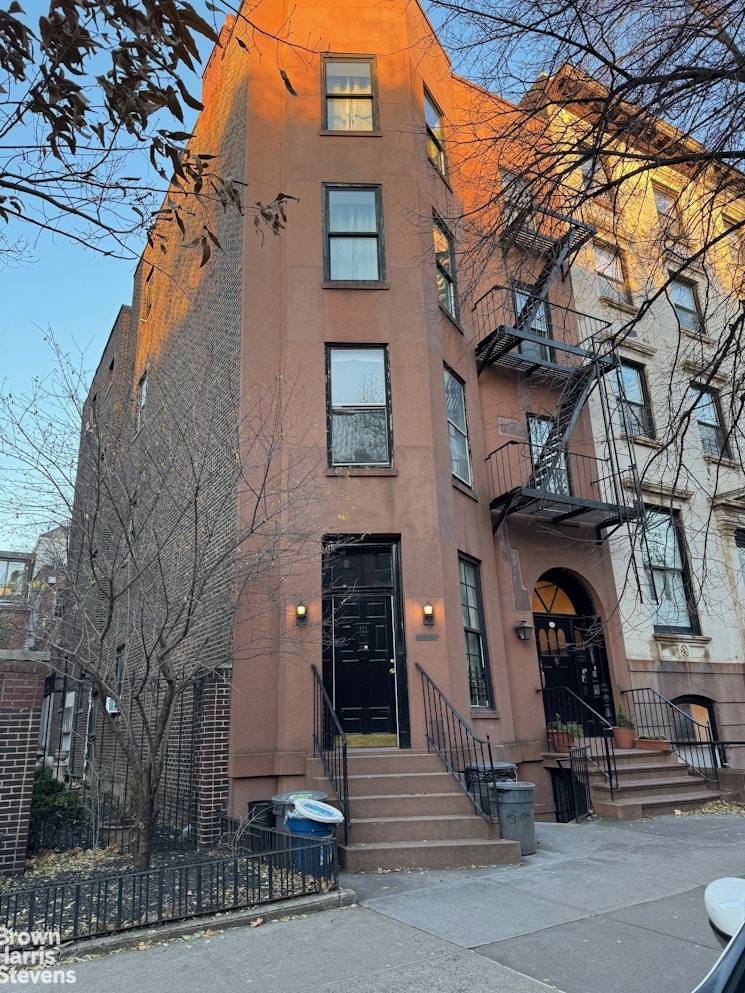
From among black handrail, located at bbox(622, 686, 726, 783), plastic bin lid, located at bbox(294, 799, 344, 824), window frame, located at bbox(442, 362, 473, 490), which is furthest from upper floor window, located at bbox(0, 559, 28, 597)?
black handrail, located at bbox(622, 686, 726, 783)

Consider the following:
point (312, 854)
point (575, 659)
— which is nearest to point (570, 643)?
point (575, 659)

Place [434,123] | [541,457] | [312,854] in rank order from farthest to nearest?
1. [434,123]
2. [541,457]
3. [312,854]

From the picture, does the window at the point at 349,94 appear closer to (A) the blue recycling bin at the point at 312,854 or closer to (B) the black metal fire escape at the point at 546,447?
(B) the black metal fire escape at the point at 546,447

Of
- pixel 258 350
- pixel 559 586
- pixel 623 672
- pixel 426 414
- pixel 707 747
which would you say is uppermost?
pixel 258 350

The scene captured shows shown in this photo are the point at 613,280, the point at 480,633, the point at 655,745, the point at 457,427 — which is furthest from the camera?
the point at 613,280

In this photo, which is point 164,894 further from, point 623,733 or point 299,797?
point 623,733

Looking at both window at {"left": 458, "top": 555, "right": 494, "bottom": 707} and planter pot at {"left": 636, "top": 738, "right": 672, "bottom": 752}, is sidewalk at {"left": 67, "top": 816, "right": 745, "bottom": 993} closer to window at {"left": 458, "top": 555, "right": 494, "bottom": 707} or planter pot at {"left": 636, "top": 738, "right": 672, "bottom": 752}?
window at {"left": 458, "top": 555, "right": 494, "bottom": 707}

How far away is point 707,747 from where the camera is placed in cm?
1380

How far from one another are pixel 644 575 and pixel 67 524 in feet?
35.8

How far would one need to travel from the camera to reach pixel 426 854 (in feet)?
24.8

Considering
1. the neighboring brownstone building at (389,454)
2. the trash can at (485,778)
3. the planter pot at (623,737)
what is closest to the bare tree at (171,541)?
the neighboring brownstone building at (389,454)

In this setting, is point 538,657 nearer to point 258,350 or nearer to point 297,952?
point 258,350

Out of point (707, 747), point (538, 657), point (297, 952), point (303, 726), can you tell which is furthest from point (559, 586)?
point (297, 952)

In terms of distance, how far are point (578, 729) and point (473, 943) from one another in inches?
288
